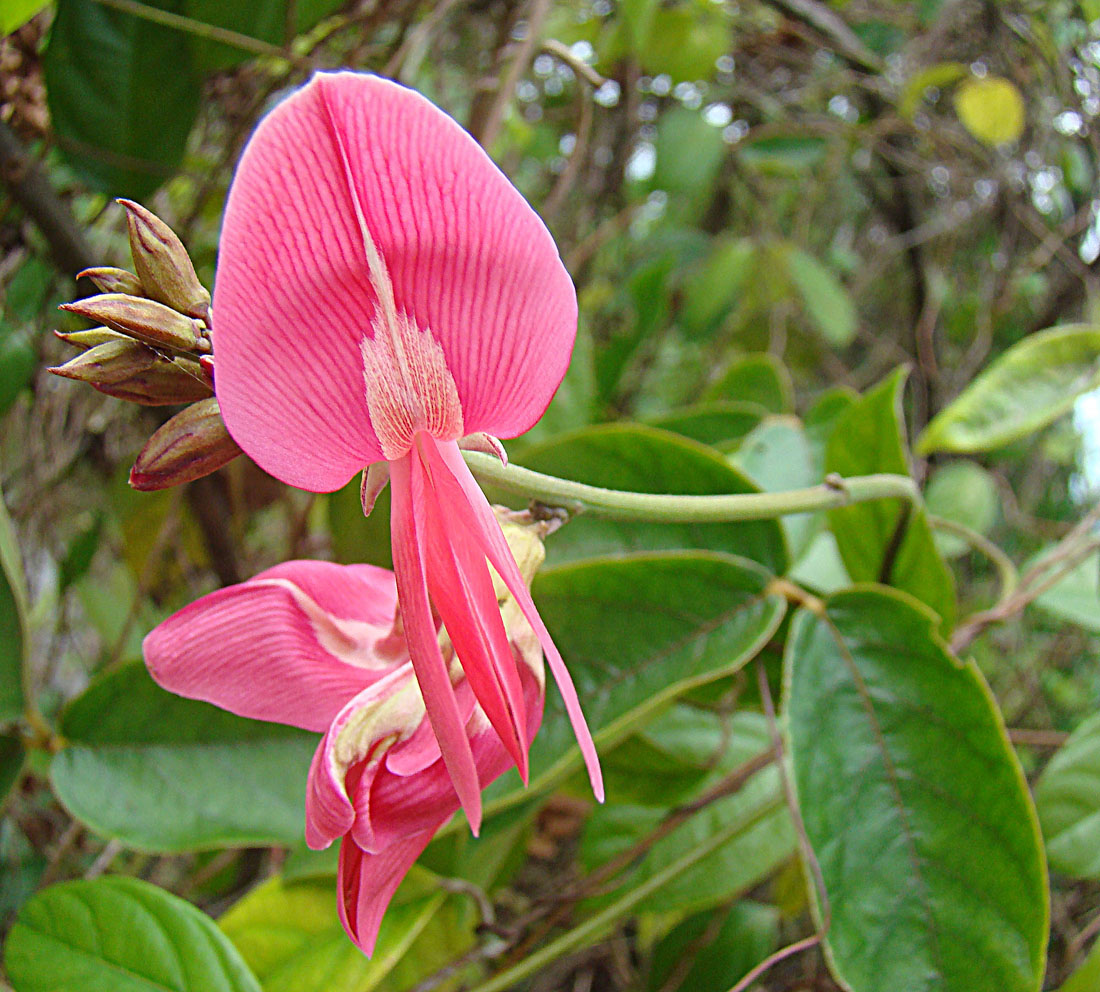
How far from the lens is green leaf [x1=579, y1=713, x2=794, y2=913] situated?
2.03ft

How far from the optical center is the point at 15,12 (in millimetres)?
428

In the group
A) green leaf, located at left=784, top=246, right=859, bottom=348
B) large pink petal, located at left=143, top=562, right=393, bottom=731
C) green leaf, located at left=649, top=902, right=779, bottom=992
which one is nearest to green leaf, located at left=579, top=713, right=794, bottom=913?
green leaf, located at left=649, top=902, right=779, bottom=992

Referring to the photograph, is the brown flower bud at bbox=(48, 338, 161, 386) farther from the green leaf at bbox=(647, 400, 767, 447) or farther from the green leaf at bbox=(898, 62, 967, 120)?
the green leaf at bbox=(898, 62, 967, 120)

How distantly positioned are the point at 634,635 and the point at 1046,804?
0.96 feet

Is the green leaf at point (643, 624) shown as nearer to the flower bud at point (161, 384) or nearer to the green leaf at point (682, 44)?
the flower bud at point (161, 384)

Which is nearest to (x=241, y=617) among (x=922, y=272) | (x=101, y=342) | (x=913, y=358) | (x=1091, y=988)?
(x=101, y=342)

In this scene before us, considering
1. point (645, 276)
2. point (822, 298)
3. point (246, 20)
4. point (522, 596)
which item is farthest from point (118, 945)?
point (822, 298)

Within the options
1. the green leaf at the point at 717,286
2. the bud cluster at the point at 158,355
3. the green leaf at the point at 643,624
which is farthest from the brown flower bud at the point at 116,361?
the green leaf at the point at 717,286

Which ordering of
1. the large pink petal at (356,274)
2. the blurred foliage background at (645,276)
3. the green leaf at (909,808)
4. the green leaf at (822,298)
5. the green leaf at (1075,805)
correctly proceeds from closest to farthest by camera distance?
1. the large pink petal at (356,274)
2. the green leaf at (909,808)
3. the green leaf at (1075,805)
4. the blurred foliage background at (645,276)
5. the green leaf at (822,298)

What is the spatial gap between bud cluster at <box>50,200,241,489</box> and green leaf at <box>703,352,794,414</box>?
757mm

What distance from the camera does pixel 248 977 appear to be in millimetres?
418

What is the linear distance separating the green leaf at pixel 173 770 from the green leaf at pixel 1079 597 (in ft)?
1.89

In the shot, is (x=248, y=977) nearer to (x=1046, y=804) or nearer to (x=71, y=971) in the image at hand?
(x=71, y=971)

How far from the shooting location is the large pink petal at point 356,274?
21 cm
